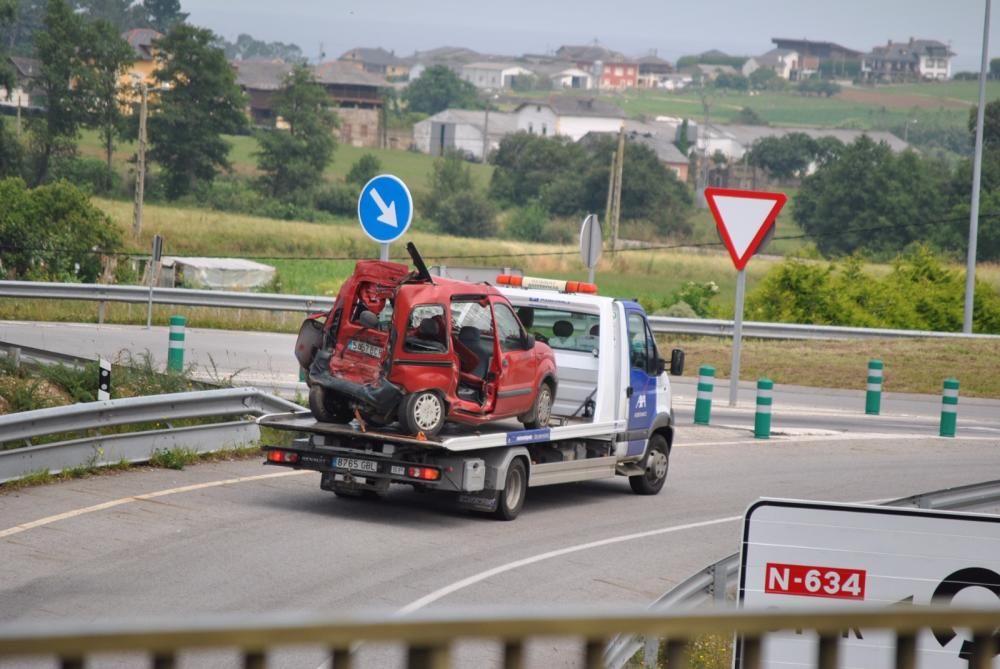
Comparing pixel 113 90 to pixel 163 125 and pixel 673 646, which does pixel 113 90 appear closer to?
pixel 163 125

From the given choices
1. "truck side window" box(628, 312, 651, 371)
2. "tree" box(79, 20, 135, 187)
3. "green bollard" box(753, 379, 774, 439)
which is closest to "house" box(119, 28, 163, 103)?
"tree" box(79, 20, 135, 187)

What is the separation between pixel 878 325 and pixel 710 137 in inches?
6228

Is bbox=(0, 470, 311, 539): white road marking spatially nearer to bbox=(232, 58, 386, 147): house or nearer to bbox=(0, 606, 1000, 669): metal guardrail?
bbox=(0, 606, 1000, 669): metal guardrail

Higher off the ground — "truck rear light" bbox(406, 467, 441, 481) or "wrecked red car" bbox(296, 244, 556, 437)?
"wrecked red car" bbox(296, 244, 556, 437)

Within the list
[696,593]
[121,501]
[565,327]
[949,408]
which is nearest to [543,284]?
[565,327]

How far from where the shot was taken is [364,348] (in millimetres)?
12773

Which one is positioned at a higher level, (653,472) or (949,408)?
(949,408)

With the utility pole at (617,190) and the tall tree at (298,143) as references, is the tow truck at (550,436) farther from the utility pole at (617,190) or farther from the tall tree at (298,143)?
the tall tree at (298,143)

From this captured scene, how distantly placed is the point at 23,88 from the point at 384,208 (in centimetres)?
10077

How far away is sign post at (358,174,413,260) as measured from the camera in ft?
53.0

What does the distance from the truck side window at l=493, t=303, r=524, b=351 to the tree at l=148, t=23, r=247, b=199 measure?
7667cm

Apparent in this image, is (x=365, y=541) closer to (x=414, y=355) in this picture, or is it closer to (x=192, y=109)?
(x=414, y=355)

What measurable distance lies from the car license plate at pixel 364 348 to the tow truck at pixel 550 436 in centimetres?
62

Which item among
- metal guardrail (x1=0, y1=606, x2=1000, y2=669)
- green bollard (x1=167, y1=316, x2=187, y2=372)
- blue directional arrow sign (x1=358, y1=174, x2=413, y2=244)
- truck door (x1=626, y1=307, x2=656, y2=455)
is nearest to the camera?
metal guardrail (x1=0, y1=606, x2=1000, y2=669)
